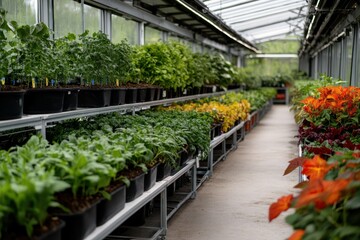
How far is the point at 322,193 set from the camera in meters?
1.75

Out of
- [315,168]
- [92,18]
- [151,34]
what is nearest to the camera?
[315,168]

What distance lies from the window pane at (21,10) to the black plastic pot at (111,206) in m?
2.52

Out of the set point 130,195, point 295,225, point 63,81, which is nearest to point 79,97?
point 63,81

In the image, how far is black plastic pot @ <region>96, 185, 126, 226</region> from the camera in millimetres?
2479

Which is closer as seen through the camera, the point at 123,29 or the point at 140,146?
the point at 140,146

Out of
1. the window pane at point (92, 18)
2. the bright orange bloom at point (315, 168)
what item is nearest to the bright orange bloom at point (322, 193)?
the bright orange bloom at point (315, 168)

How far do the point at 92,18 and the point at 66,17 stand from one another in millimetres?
780

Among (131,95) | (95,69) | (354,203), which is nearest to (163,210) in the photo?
(95,69)

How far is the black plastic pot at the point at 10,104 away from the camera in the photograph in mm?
2832

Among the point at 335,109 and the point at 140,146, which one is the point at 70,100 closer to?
the point at 140,146

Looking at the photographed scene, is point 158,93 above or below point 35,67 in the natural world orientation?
below

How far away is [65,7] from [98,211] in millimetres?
3716

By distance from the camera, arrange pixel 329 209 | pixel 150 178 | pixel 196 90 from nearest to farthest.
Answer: pixel 329 209, pixel 150 178, pixel 196 90

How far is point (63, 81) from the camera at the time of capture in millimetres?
3975
